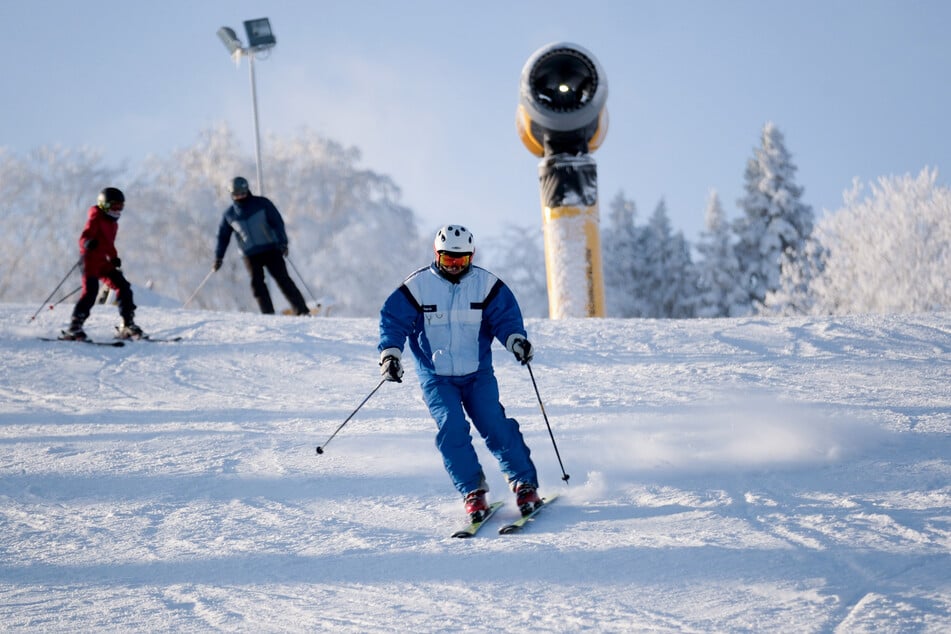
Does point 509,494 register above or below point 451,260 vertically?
below

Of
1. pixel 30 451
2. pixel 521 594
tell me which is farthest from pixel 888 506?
pixel 30 451

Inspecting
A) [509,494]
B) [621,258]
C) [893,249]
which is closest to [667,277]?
[621,258]

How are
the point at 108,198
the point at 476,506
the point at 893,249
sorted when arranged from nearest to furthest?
the point at 476,506 < the point at 108,198 < the point at 893,249

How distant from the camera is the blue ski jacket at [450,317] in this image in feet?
13.5

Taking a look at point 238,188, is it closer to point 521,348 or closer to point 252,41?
point 521,348

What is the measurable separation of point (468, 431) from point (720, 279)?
3396 cm

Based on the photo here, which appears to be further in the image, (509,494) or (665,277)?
(665,277)

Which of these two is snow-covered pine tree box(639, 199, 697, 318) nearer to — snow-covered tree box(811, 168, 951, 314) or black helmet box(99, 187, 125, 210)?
snow-covered tree box(811, 168, 951, 314)

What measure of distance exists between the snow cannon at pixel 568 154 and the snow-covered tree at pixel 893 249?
18718 mm

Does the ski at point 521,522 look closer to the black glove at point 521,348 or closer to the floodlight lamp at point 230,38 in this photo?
the black glove at point 521,348

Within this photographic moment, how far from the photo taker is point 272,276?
9.10m

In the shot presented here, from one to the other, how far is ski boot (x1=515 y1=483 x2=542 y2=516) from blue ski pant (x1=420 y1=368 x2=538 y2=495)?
0.04 meters

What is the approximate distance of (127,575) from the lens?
341 cm

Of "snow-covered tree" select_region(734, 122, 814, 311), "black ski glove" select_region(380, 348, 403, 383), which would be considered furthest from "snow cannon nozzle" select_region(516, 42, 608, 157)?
"snow-covered tree" select_region(734, 122, 814, 311)
